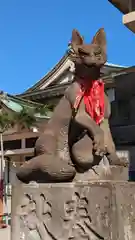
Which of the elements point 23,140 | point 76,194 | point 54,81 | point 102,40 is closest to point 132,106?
point 102,40

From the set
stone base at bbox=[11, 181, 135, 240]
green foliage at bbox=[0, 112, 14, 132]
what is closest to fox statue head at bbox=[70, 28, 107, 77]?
stone base at bbox=[11, 181, 135, 240]

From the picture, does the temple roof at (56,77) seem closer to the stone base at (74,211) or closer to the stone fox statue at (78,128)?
the stone fox statue at (78,128)

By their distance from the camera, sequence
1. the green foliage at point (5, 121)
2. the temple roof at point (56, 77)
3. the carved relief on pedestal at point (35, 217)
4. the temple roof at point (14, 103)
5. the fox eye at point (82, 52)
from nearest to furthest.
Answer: the carved relief on pedestal at point (35, 217), the fox eye at point (82, 52), the green foliage at point (5, 121), the temple roof at point (14, 103), the temple roof at point (56, 77)

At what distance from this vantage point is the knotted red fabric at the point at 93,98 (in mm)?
3098

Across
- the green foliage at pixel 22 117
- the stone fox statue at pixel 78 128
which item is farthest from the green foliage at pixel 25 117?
the stone fox statue at pixel 78 128

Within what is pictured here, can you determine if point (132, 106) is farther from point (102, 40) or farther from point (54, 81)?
point (54, 81)

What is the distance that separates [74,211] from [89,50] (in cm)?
122

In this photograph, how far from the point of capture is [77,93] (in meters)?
3.08

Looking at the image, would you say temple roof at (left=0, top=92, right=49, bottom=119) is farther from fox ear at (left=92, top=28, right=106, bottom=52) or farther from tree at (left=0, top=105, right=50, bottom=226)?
fox ear at (left=92, top=28, right=106, bottom=52)

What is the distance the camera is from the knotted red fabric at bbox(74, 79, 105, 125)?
3.10 meters

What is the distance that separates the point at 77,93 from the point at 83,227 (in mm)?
1006

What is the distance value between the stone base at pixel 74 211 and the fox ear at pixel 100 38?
1.09 metres

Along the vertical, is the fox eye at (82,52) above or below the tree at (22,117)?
below

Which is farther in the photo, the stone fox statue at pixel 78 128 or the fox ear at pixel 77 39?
the fox ear at pixel 77 39
